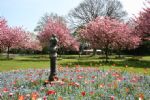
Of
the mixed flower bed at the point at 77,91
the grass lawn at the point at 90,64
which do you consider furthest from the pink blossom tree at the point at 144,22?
the mixed flower bed at the point at 77,91

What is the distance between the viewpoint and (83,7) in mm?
78188

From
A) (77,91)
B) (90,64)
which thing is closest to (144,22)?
(90,64)

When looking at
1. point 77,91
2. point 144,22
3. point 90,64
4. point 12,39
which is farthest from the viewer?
point 12,39

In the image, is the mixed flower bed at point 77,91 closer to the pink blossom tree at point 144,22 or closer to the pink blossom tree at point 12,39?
the pink blossom tree at point 144,22

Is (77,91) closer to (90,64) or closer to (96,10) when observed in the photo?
(90,64)

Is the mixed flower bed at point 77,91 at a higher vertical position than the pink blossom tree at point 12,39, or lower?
lower

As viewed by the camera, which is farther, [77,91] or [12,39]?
[12,39]

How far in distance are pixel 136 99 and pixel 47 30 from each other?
159 ft

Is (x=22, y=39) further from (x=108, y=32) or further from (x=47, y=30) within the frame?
(x=108, y=32)

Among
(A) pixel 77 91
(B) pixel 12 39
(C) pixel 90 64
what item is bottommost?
(A) pixel 77 91

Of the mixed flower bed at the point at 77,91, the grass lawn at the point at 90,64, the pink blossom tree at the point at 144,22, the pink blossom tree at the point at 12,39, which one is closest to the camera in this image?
the mixed flower bed at the point at 77,91

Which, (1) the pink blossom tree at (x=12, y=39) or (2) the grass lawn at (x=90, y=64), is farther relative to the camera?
(1) the pink blossom tree at (x=12, y=39)

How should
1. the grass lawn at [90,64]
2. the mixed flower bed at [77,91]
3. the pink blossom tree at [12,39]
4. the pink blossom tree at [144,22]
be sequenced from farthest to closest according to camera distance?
the pink blossom tree at [12,39] → the pink blossom tree at [144,22] → the grass lawn at [90,64] → the mixed flower bed at [77,91]

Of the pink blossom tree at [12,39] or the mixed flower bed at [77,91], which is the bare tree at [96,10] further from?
the mixed flower bed at [77,91]
